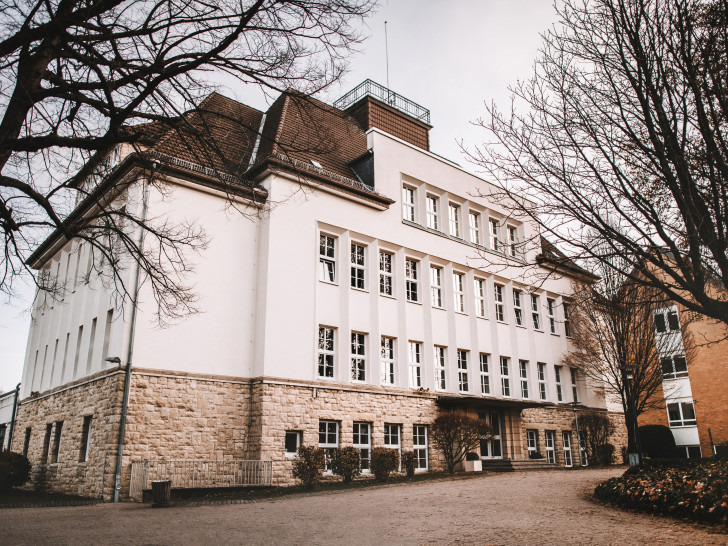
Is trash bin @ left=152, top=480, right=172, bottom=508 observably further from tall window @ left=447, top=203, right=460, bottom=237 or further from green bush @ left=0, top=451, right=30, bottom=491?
tall window @ left=447, top=203, right=460, bottom=237

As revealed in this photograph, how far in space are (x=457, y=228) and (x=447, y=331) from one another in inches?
211

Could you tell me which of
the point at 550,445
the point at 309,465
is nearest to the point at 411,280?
the point at 309,465

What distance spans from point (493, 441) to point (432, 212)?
34.9 feet

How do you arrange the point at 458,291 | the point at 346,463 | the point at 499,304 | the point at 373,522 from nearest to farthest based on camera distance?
1. the point at 373,522
2. the point at 346,463
3. the point at 458,291
4. the point at 499,304

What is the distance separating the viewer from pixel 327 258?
70.2ft

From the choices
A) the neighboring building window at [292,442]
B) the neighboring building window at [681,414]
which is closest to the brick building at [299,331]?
the neighboring building window at [292,442]

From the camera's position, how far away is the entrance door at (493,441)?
82.1 feet

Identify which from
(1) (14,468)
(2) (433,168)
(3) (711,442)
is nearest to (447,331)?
(2) (433,168)

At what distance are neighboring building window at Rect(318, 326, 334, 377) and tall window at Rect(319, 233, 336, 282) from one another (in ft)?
6.38

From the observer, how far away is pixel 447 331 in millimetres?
24781

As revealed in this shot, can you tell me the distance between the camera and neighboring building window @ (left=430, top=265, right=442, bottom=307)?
25094 mm

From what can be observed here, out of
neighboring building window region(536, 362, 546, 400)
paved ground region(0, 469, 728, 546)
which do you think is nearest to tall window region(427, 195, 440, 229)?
neighboring building window region(536, 362, 546, 400)

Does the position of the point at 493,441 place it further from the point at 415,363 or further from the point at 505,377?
the point at 415,363

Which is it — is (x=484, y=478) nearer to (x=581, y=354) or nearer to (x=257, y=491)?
(x=257, y=491)
